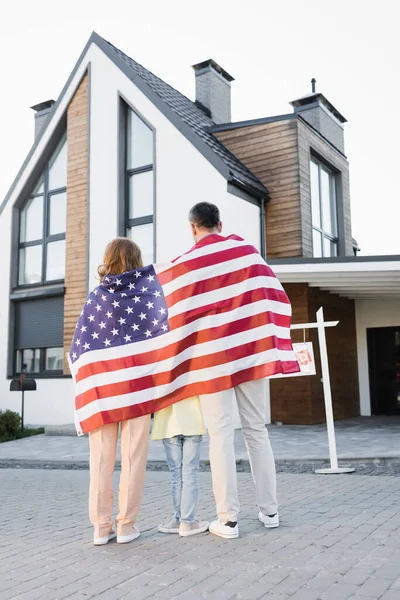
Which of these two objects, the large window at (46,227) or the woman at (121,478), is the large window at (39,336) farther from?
the woman at (121,478)

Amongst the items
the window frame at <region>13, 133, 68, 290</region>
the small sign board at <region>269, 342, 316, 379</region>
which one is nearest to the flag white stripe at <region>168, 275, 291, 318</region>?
the small sign board at <region>269, 342, 316, 379</region>

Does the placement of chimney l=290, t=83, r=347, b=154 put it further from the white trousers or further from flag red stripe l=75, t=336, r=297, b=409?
the white trousers

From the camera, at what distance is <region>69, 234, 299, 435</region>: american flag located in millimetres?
4023

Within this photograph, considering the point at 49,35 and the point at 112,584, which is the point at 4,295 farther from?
the point at 112,584

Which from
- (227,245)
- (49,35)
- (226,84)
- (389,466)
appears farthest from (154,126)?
(227,245)

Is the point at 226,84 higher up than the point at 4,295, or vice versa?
the point at 226,84

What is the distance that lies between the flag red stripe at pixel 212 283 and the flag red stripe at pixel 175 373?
41 cm

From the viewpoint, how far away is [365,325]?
15219 mm

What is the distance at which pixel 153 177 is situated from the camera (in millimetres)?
14758

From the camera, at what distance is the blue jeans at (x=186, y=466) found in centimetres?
391

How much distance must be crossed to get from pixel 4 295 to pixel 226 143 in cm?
726

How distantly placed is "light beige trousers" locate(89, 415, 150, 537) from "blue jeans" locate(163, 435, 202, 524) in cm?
23

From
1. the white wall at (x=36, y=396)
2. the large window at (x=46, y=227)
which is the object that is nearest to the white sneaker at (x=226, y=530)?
the white wall at (x=36, y=396)

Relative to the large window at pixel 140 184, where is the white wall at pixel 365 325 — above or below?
below
